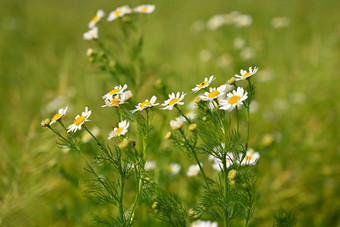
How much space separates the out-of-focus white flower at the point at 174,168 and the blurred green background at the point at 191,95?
2.0 inches

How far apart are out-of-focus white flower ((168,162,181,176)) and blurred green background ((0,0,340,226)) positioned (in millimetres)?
50

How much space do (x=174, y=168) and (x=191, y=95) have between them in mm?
1256

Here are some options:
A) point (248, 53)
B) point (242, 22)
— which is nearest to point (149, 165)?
A: point (248, 53)

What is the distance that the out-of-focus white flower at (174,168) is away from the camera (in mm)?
1797

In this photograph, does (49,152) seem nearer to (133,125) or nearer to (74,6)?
(133,125)

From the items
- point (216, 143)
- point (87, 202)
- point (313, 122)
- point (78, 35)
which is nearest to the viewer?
point (216, 143)

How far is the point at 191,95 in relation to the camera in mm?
2969

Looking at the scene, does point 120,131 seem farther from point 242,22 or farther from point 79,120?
point 242,22

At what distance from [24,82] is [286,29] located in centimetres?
300

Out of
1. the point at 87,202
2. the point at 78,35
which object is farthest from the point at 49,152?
the point at 78,35

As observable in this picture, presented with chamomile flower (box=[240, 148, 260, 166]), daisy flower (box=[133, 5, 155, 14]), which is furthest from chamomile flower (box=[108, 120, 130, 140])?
daisy flower (box=[133, 5, 155, 14])

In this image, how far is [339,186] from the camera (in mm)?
2012

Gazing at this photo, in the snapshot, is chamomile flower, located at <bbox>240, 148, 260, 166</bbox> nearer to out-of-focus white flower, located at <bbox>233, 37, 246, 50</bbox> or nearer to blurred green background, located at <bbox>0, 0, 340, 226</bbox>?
blurred green background, located at <bbox>0, 0, 340, 226</bbox>

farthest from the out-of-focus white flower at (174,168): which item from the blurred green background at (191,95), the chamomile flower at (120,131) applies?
the chamomile flower at (120,131)
